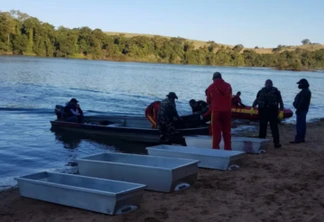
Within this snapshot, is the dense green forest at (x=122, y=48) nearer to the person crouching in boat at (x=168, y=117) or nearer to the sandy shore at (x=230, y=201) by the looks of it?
the person crouching in boat at (x=168, y=117)

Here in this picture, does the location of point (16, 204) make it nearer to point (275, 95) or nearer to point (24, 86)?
point (275, 95)

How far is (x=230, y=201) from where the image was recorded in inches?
267

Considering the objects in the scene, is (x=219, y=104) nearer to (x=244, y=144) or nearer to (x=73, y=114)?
(x=244, y=144)

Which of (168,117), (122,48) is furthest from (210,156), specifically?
(122,48)

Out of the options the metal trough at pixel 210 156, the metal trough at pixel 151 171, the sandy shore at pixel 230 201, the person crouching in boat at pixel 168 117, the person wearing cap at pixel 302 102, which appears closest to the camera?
the sandy shore at pixel 230 201

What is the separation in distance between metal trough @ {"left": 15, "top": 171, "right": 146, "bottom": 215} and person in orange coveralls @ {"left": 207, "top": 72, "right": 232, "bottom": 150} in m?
3.68

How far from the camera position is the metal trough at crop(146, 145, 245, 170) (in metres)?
8.82

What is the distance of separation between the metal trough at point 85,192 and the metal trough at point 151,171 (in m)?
0.76

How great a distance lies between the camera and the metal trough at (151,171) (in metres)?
7.27

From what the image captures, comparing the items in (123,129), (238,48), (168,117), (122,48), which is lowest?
(123,129)

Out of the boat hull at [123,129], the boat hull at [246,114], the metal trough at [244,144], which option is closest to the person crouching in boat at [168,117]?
the boat hull at [123,129]

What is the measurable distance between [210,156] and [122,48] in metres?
111

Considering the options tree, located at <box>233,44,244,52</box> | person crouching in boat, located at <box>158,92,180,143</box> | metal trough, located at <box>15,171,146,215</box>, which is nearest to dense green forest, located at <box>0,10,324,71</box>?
tree, located at <box>233,44,244,52</box>

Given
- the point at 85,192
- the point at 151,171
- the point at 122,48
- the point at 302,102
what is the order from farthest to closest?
the point at 122,48
the point at 302,102
the point at 151,171
the point at 85,192
